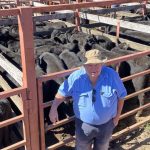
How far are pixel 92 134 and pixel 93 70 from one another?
0.82 meters

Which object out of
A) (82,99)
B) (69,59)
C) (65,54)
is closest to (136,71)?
(69,59)

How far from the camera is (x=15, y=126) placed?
4.70m

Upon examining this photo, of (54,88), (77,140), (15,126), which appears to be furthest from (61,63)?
(77,140)

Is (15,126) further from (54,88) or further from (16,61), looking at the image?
(16,61)

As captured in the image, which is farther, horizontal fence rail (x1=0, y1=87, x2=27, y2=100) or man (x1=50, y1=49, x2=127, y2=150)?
man (x1=50, y1=49, x2=127, y2=150)

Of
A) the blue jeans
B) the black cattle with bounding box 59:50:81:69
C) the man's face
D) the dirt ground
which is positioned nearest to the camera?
the man's face

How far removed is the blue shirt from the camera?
3.60 metres

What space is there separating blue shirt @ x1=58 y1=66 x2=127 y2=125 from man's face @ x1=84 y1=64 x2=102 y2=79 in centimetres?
9

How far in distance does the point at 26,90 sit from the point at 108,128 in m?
1.08

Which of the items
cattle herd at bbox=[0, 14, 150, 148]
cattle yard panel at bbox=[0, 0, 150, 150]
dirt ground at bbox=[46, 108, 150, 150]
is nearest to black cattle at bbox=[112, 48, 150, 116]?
cattle herd at bbox=[0, 14, 150, 148]

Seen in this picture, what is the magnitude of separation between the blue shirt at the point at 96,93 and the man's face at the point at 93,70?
86 mm

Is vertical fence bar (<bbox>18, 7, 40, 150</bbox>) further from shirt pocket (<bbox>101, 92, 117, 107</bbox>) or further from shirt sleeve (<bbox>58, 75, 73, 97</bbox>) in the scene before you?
shirt pocket (<bbox>101, 92, 117, 107</bbox>)

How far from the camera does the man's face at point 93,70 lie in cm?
345

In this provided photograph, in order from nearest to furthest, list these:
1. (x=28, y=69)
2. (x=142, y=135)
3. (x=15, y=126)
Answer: (x=28, y=69) → (x=15, y=126) → (x=142, y=135)
